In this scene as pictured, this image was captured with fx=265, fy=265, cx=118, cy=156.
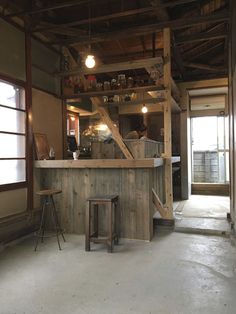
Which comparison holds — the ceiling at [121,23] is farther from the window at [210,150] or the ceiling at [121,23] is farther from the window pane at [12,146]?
the window at [210,150]

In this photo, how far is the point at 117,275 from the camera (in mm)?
2768

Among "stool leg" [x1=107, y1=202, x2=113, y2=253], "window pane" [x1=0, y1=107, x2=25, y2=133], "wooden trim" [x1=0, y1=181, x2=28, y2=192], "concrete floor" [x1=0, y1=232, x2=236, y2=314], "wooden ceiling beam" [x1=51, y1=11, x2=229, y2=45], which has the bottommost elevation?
"concrete floor" [x1=0, y1=232, x2=236, y2=314]

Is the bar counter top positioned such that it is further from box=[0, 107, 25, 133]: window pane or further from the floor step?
the floor step

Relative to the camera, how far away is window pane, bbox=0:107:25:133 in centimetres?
381

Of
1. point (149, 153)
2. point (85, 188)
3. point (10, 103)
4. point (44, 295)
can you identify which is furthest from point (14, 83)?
point (44, 295)

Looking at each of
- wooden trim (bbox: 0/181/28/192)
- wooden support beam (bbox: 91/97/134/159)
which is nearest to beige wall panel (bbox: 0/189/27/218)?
wooden trim (bbox: 0/181/28/192)

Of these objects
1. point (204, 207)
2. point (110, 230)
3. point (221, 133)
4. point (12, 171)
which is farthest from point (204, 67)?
point (12, 171)

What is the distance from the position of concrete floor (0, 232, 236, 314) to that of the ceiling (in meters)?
3.36

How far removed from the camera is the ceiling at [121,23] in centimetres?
402

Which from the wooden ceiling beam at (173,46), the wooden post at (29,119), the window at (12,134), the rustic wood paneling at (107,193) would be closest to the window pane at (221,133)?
the wooden ceiling beam at (173,46)

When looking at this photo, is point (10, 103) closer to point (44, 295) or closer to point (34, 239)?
point (34, 239)

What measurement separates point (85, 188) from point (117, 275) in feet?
5.61

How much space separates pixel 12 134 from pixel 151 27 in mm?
2802

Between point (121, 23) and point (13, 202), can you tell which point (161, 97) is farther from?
point (13, 202)
